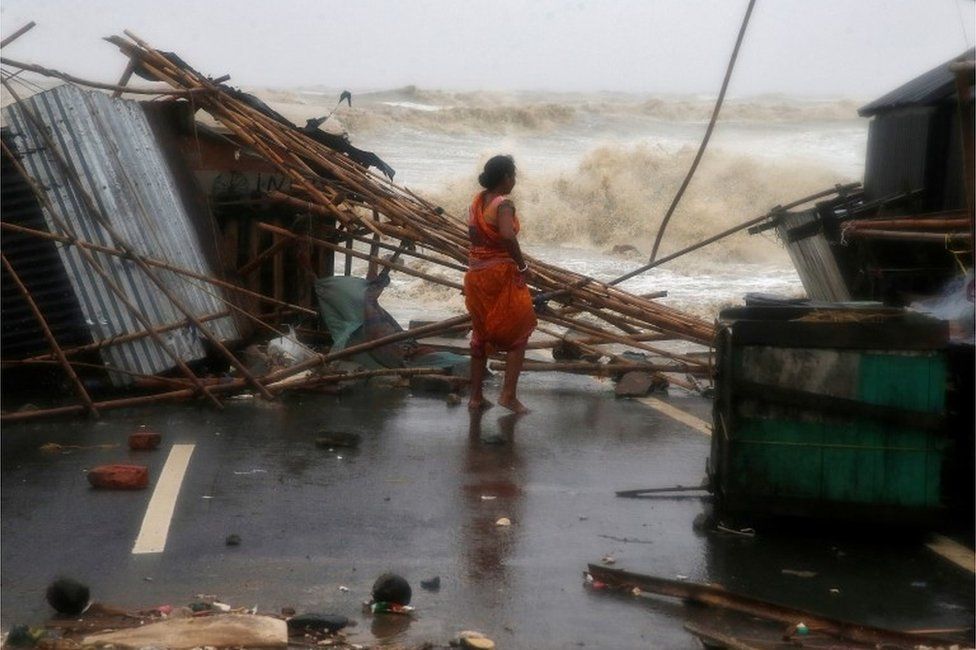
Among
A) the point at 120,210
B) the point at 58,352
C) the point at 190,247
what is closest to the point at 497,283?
the point at 58,352

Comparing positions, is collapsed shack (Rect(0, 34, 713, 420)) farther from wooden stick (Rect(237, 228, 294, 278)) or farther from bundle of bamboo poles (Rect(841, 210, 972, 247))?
bundle of bamboo poles (Rect(841, 210, 972, 247))

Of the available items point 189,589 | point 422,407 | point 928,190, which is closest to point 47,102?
point 422,407

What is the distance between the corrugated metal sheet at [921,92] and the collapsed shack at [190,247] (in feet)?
8.57

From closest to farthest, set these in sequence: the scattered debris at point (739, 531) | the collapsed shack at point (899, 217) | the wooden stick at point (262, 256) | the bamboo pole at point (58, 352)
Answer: the scattered debris at point (739, 531)
the collapsed shack at point (899, 217)
the bamboo pole at point (58, 352)
the wooden stick at point (262, 256)

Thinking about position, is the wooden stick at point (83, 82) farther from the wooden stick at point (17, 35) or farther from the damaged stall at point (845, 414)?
the damaged stall at point (845, 414)

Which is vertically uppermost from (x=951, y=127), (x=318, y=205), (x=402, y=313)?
(x=951, y=127)

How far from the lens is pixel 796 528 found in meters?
6.50

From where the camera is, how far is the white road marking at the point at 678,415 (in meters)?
9.62

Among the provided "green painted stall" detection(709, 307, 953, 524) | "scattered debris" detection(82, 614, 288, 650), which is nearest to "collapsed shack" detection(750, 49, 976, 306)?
"green painted stall" detection(709, 307, 953, 524)

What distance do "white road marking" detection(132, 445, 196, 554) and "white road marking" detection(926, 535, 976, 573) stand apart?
351 cm

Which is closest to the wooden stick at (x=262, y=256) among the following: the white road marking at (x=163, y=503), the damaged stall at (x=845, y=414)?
the white road marking at (x=163, y=503)

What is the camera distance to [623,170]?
40938mm

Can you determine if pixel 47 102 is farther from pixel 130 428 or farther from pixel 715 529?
pixel 715 529

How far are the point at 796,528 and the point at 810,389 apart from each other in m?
0.76
